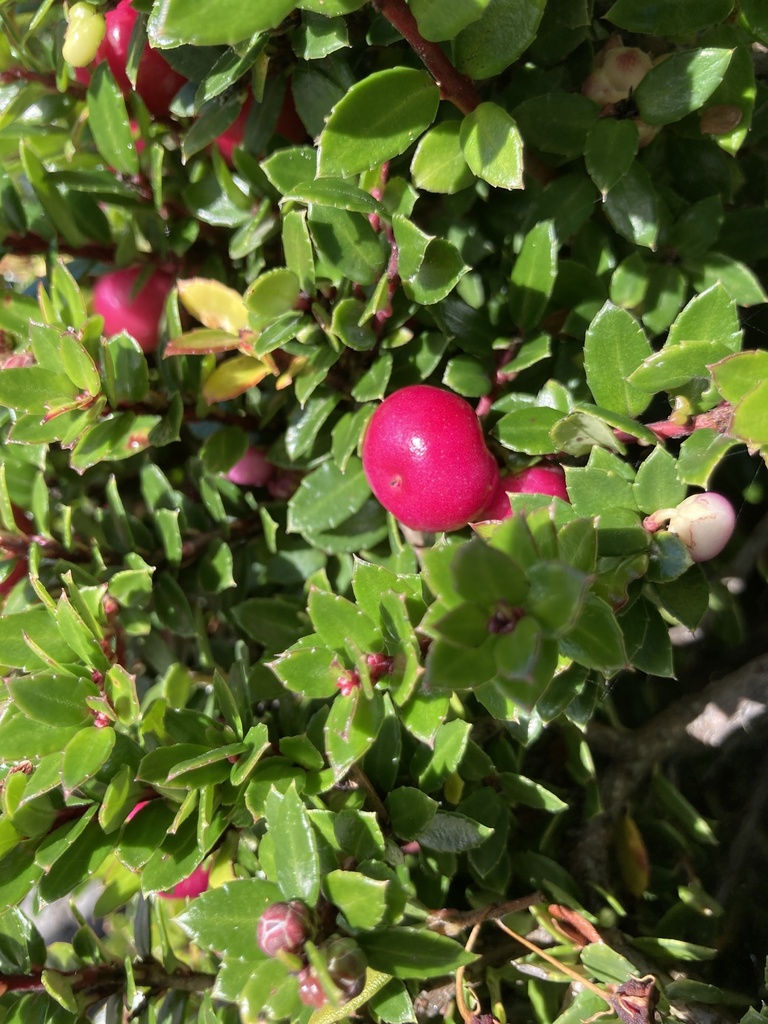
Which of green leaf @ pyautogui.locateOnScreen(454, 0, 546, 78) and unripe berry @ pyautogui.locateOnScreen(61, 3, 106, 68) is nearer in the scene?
green leaf @ pyautogui.locateOnScreen(454, 0, 546, 78)

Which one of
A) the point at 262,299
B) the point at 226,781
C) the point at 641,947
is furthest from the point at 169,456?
the point at 641,947

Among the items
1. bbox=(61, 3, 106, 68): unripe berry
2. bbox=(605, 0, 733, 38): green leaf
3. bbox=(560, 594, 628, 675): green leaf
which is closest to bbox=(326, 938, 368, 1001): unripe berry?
bbox=(560, 594, 628, 675): green leaf

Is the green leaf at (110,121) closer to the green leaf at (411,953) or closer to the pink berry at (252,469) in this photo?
the pink berry at (252,469)

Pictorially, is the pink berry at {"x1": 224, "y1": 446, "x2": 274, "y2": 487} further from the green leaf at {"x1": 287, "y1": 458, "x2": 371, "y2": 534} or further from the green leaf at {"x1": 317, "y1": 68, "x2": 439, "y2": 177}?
the green leaf at {"x1": 317, "y1": 68, "x2": 439, "y2": 177}

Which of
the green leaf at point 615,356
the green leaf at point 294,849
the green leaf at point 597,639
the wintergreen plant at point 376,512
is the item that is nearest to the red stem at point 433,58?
the wintergreen plant at point 376,512

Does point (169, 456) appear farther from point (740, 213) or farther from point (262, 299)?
point (740, 213)
